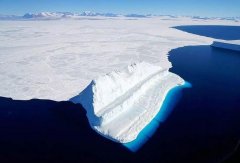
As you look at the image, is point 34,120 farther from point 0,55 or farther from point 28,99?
point 0,55

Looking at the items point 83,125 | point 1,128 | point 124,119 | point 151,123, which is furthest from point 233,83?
point 1,128

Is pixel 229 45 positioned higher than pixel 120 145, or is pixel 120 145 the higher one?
pixel 229 45

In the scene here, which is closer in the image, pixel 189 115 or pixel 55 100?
pixel 189 115

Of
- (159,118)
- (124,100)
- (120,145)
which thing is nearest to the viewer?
(120,145)

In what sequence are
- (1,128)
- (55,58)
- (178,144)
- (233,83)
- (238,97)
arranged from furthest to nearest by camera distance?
(55,58)
(233,83)
(238,97)
(1,128)
(178,144)

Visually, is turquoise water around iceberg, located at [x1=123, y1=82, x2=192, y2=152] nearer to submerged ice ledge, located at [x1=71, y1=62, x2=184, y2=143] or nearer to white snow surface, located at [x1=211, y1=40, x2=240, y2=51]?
submerged ice ledge, located at [x1=71, y1=62, x2=184, y2=143]

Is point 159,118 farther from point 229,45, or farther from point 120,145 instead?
point 229,45

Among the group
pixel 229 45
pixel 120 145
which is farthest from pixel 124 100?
pixel 229 45
